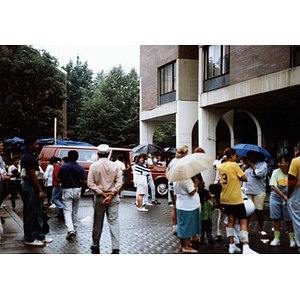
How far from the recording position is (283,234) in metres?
6.12

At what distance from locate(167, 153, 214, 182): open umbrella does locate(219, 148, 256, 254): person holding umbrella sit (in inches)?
11.7

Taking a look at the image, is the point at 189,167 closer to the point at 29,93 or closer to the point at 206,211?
the point at 206,211

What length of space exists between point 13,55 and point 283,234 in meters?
5.04

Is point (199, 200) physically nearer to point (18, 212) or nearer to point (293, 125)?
point (293, 125)

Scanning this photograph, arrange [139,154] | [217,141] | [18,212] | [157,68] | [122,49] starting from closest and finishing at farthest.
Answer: [122,49], [18,212], [139,154], [217,141], [157,68]

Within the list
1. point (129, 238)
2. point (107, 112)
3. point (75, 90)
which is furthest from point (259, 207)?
point (75, 90)

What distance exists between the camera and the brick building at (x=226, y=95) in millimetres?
8273

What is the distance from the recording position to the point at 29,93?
7176mm

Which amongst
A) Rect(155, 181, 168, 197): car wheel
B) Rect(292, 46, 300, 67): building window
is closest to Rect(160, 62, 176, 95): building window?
Rect(155, 181, 168, 197): car wheel

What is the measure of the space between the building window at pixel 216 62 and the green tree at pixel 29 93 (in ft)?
16.4

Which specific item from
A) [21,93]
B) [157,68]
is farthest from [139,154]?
[157,68]

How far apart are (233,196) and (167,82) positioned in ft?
35.2

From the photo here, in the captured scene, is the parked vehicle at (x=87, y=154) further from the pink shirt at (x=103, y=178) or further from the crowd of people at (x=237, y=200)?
the crowd of people at (x=237, y=200)
